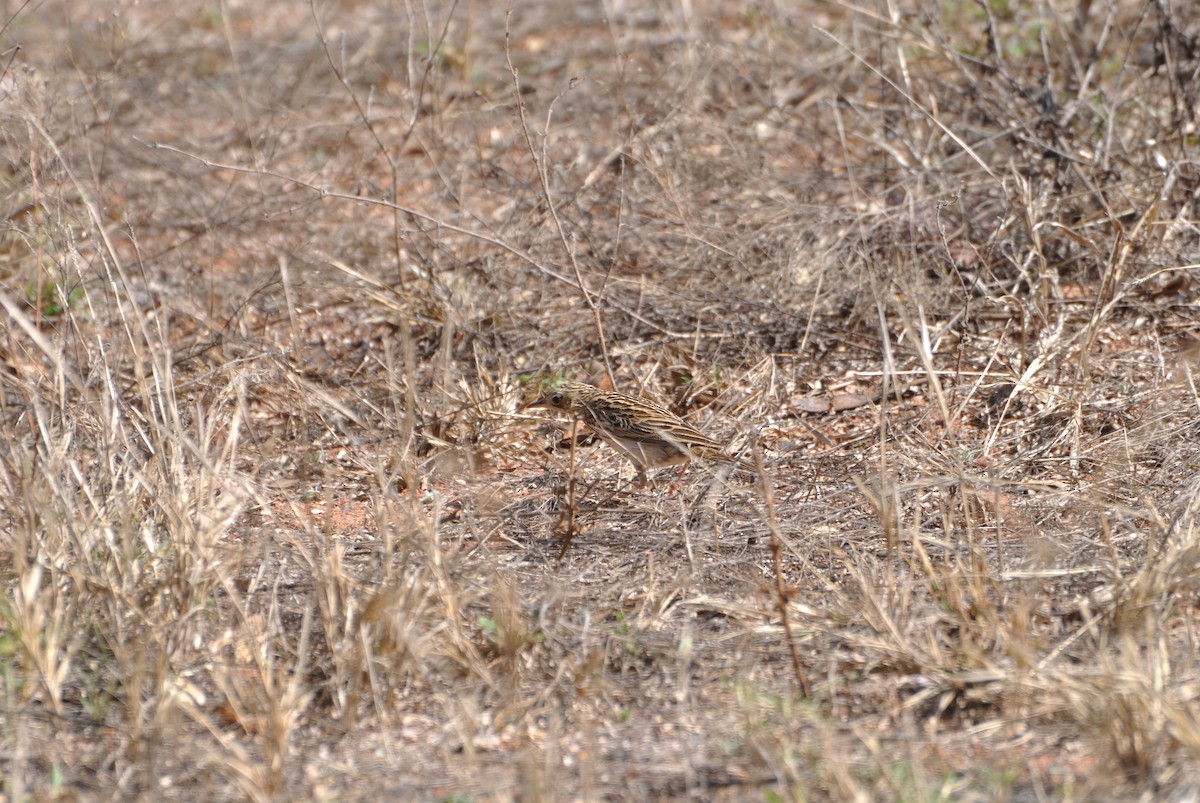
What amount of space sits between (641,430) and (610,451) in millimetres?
741

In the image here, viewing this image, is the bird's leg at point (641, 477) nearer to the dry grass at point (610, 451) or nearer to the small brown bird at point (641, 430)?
the small brown bird at point (641, 430)

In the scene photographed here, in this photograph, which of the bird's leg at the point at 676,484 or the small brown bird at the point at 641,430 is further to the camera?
the bird's leg at the point at 676,484

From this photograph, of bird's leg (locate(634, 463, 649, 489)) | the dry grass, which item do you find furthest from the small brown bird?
the dry grass

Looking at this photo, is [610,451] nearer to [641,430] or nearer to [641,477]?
[641,477]

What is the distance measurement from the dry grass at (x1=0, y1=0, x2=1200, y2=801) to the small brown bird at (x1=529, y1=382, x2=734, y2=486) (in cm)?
18

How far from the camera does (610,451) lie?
239 inches

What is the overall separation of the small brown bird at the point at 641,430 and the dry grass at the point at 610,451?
0.58ft

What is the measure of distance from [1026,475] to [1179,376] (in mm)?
745

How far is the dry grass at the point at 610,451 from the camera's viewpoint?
3.72 metres

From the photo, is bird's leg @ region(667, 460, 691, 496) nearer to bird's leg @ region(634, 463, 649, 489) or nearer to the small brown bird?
the small brown bird

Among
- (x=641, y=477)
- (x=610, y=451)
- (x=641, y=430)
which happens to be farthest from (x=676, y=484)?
(x=610, y=451)

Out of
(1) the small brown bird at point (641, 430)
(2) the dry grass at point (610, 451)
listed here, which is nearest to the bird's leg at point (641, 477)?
(1) the small brown bird at point (641, 430)

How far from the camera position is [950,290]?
6445 mm

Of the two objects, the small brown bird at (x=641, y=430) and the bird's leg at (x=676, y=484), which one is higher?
the small brown bird at (x=641, y=430)
